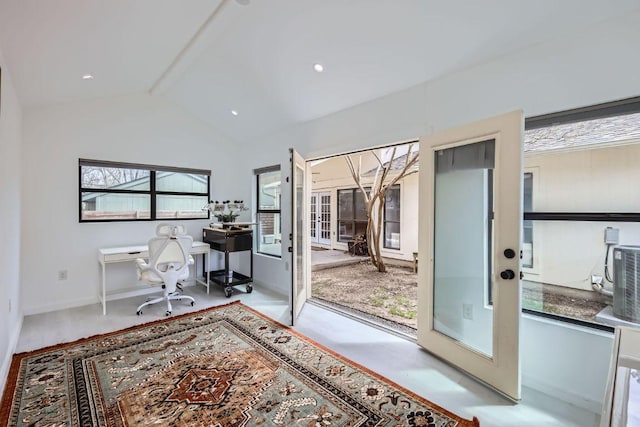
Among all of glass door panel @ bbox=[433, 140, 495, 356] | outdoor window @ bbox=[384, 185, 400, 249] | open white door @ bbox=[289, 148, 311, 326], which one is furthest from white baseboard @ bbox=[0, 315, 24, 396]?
outdoor window @ bbox=[384, 185, 400, 249]

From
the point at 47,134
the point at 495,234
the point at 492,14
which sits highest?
the point at 492,14

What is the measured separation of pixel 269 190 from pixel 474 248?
11.4 feet

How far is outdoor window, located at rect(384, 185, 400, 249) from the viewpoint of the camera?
771cm

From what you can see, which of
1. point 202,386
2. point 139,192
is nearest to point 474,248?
point 202,386

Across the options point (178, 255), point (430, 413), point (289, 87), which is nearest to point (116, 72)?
point (289, 87)

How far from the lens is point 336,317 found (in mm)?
3506

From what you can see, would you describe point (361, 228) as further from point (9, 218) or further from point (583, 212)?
point (9, 218)

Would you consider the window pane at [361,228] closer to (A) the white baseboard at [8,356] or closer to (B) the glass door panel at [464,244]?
(B) the glass door panel at [464,244]

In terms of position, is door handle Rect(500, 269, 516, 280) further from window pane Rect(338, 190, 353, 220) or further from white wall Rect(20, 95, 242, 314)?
window pane Rect(338, 190, 353, 220)

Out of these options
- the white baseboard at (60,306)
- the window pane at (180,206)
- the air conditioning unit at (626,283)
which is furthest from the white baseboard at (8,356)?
the air conditioning unit at (626,283)

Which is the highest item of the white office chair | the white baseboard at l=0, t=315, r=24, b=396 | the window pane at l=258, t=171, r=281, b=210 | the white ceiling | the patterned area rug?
A: the white ceiling

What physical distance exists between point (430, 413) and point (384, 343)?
0.99 metres

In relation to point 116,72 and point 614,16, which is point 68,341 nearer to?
point 116,72

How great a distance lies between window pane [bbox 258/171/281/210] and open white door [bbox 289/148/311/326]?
2.88 ft
